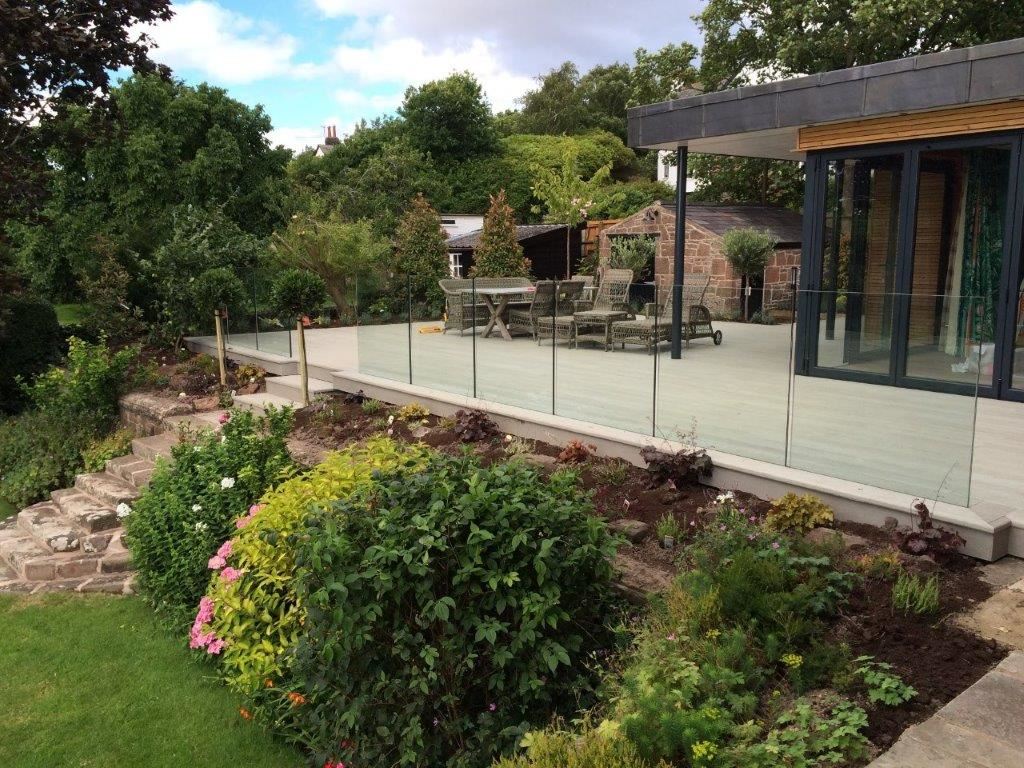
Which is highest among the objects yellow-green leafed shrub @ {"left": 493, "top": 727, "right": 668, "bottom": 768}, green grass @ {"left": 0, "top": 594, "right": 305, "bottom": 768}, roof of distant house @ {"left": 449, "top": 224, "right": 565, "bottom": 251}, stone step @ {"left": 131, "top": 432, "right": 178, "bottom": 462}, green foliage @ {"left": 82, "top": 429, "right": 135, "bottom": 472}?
roof of distant house @ {"left": 449, "top": 224, "right": 565, "bottom": 251}

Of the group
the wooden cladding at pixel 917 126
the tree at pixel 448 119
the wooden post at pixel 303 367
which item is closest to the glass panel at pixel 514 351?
the wooden post at pixel 303 367

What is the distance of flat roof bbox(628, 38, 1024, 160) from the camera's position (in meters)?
6.62

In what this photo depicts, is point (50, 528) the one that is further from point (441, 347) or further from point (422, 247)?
point (422, 247)

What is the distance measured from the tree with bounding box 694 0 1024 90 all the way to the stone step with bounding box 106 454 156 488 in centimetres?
1746

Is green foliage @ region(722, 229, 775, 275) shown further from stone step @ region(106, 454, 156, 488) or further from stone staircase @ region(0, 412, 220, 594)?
stone step @ region(106, 454, 156, 488)

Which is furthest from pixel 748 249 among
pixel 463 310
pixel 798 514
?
pixel 798 514

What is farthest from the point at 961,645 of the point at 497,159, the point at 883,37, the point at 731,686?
the point at 497,159

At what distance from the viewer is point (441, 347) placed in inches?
318

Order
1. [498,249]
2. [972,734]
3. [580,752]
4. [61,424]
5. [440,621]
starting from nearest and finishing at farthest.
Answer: [972,734] → [580,752] → [440,621] → [61,424] → [498,249]

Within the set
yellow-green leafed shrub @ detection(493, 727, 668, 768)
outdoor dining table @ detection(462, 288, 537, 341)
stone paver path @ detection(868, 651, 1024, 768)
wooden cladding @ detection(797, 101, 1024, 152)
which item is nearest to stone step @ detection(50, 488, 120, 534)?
outdoor dining table @ detection(462, 288, 537, 341)

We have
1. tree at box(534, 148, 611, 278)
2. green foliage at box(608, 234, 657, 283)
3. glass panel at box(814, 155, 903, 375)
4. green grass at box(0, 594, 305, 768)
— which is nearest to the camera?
green grass at box(0, 594, 305, 768)

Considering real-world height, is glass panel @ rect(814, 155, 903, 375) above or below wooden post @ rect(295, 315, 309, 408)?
above

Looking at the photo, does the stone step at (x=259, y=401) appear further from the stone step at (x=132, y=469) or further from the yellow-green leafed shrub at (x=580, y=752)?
the yellow-green leafed shrub at (x=580, y=752)

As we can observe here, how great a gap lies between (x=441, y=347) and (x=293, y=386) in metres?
2.35
